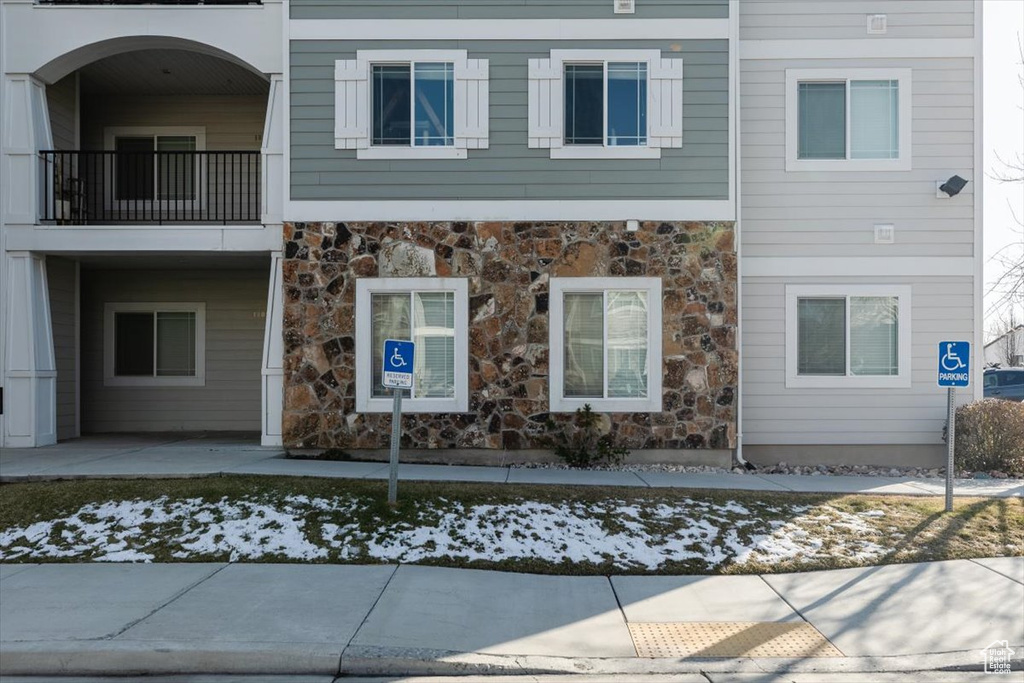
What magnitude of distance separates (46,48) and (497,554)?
429 inches

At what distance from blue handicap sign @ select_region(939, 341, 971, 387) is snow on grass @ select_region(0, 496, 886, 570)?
178 cm

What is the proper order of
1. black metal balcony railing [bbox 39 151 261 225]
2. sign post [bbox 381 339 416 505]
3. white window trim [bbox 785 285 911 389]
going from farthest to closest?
black metal balcony railing [bbox 39 151 261 225], white window trim [bbox 785 285 911 389], sign post [bbox 381 339 416 505]

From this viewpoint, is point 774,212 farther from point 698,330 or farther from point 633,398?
point 633,398

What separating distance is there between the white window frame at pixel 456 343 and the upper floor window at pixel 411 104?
1.90 meters

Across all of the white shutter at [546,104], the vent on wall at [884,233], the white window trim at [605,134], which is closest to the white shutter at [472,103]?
the white shutter at [546,104]

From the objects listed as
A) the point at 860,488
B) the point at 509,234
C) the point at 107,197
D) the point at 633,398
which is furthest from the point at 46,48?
the point at 860,488

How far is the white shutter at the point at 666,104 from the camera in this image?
12383mm

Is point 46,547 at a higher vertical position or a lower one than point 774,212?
lower

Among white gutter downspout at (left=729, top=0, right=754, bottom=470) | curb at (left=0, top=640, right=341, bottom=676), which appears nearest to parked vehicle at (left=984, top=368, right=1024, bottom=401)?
white gutter downspout at (left=729, top=0, right=754, bottom=470)

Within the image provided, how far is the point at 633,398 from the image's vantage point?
12.5 metres

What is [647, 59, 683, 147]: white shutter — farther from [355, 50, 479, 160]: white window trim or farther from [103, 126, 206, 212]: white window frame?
[103, 126, 206, 212]: white window frame

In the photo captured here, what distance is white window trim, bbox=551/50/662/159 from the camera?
12406 millimetres

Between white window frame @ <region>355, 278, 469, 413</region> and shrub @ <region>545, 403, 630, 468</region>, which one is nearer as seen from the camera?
shrub @ <region>545, 403, 630, 468</region>

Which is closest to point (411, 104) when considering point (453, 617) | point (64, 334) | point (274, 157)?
point (274, 157)
